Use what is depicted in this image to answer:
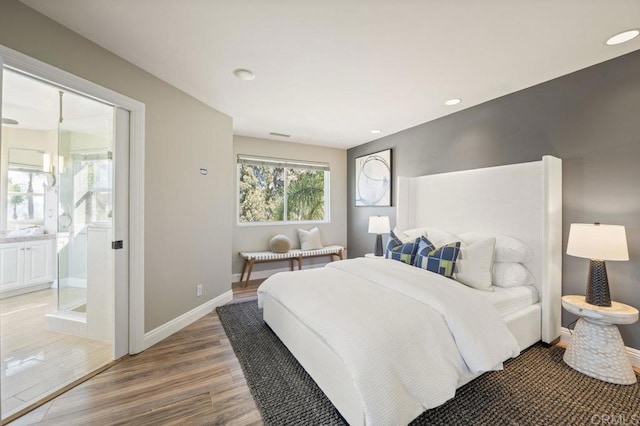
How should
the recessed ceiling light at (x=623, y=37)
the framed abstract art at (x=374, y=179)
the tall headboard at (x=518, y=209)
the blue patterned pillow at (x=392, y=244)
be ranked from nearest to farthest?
the recessed ceiling light at (x=623, y=37), the tall headboard at (x=518, y=209), the blue patterned pillow at (x=392, y=244), the framed abstract art at (x=374, y=179)

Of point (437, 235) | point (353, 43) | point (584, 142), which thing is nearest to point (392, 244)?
point (437, 235)

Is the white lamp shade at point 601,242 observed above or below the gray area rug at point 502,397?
above

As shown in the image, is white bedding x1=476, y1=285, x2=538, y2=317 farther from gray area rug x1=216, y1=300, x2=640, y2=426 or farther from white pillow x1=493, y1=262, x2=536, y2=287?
gray area rug x1=216, y1=300, x2=640, y2=426

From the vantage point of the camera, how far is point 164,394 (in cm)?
182

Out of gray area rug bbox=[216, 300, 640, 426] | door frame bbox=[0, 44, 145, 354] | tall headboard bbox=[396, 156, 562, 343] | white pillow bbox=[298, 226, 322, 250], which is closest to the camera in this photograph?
gray area rug bbox=[216, 300, 640, 426]

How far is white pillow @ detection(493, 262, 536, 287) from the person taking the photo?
8.25 ft

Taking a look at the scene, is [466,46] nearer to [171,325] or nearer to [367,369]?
[367,369]

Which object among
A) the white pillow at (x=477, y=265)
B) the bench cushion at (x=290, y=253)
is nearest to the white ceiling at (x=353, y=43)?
the white pillow at (x=477, y=265)

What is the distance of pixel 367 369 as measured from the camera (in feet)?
4.44

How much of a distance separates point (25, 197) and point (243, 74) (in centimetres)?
444

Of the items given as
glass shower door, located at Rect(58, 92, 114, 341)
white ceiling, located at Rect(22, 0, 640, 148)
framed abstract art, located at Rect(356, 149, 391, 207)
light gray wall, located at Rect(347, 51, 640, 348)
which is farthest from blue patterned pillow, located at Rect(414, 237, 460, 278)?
glass shower door, located at Rect(58, 92, 114, 341)

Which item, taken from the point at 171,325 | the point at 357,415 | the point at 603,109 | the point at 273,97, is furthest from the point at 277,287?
the point at 603,109

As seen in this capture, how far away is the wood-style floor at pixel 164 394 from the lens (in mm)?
1604

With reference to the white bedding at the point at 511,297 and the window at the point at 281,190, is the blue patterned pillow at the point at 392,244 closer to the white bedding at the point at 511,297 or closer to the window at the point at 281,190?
the white bedding at the point at 511,297
